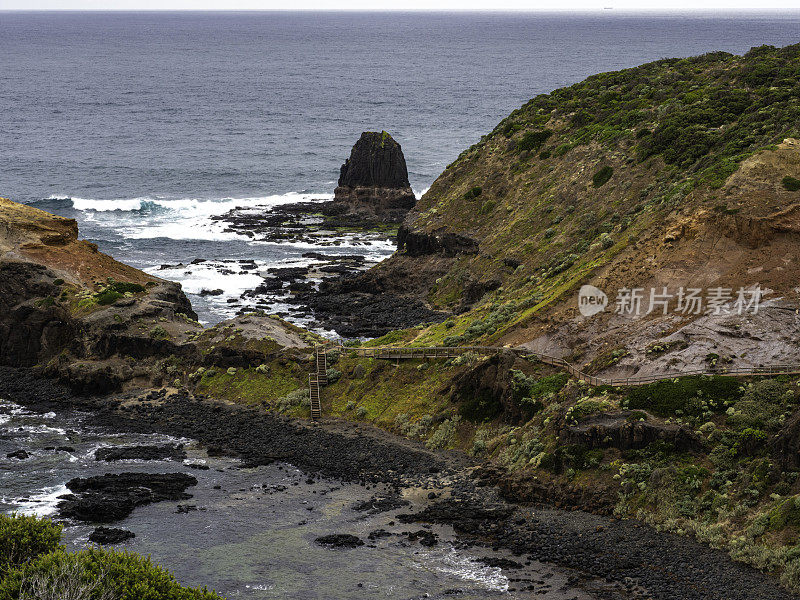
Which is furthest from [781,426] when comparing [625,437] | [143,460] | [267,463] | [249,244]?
[249,244]

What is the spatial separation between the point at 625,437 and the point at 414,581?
1371cm

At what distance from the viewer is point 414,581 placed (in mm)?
43875

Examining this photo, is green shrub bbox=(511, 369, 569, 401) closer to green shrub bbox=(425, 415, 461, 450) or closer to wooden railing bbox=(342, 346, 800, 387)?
wooden railing bbox=(342, 346, 800, 387)

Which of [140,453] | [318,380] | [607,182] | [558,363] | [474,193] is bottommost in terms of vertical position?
[140,453]

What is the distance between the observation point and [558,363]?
5716 cm

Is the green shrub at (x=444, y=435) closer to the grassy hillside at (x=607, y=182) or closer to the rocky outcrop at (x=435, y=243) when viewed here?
the grassy hillside at (x=607, y=182)

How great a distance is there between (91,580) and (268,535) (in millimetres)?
15901

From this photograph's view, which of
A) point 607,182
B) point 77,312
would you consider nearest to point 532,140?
point 607,182

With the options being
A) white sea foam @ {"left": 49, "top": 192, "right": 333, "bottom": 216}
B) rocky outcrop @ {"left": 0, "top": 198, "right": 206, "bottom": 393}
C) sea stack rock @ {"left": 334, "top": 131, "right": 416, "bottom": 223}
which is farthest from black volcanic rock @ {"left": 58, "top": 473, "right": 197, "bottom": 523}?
white sea foam @ {"left": 49, "top": 192, "right": 333, "bottom": 216}

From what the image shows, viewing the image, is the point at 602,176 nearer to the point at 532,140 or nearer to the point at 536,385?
the point at 532,140

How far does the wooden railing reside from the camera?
50531 millimetres

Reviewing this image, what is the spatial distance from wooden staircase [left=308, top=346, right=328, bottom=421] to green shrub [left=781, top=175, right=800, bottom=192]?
3363 cm

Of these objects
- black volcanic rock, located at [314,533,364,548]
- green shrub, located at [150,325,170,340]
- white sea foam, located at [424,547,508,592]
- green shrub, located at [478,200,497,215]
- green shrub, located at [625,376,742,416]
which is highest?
green shrub, located at [478,200,497,215]

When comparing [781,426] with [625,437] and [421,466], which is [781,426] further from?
[421,466]
